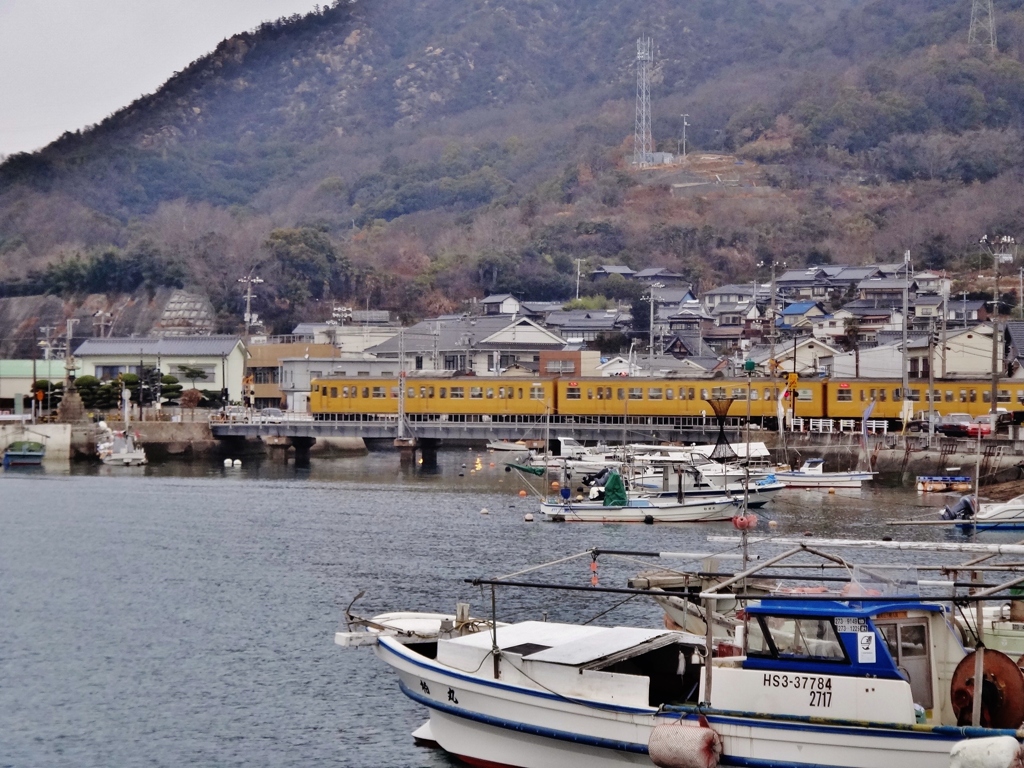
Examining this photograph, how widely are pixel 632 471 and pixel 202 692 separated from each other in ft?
96.7

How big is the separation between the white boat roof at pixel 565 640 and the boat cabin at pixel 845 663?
137 cm

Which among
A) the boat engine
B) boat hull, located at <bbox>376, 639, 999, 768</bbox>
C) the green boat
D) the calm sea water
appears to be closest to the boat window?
boat hull, located at <bbox>376, 639, 999, 768</bbox>

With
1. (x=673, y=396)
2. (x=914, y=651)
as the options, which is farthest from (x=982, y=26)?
(x=914, y=651)

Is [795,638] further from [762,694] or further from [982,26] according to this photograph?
[982,26]

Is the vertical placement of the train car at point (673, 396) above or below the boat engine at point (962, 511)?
above

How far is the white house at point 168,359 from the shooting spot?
86750 mm

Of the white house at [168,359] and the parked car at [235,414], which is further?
the white house at [168,359]

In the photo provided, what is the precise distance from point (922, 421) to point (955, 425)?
3.28 m

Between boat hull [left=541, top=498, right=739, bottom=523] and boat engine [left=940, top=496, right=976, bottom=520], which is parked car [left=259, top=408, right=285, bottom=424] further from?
boat engine [left=940, top=496, right=976, bottom=520]

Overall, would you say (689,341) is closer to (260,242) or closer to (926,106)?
(260,242)

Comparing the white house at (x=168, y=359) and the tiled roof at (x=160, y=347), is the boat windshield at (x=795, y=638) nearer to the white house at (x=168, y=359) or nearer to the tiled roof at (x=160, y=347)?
the white house at (x=168, y=359)

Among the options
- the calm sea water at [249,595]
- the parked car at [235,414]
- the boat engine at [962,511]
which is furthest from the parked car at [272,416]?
the boat engine at [962,511]

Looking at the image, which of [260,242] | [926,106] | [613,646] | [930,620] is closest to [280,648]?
[613,646]

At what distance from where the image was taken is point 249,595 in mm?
29875
